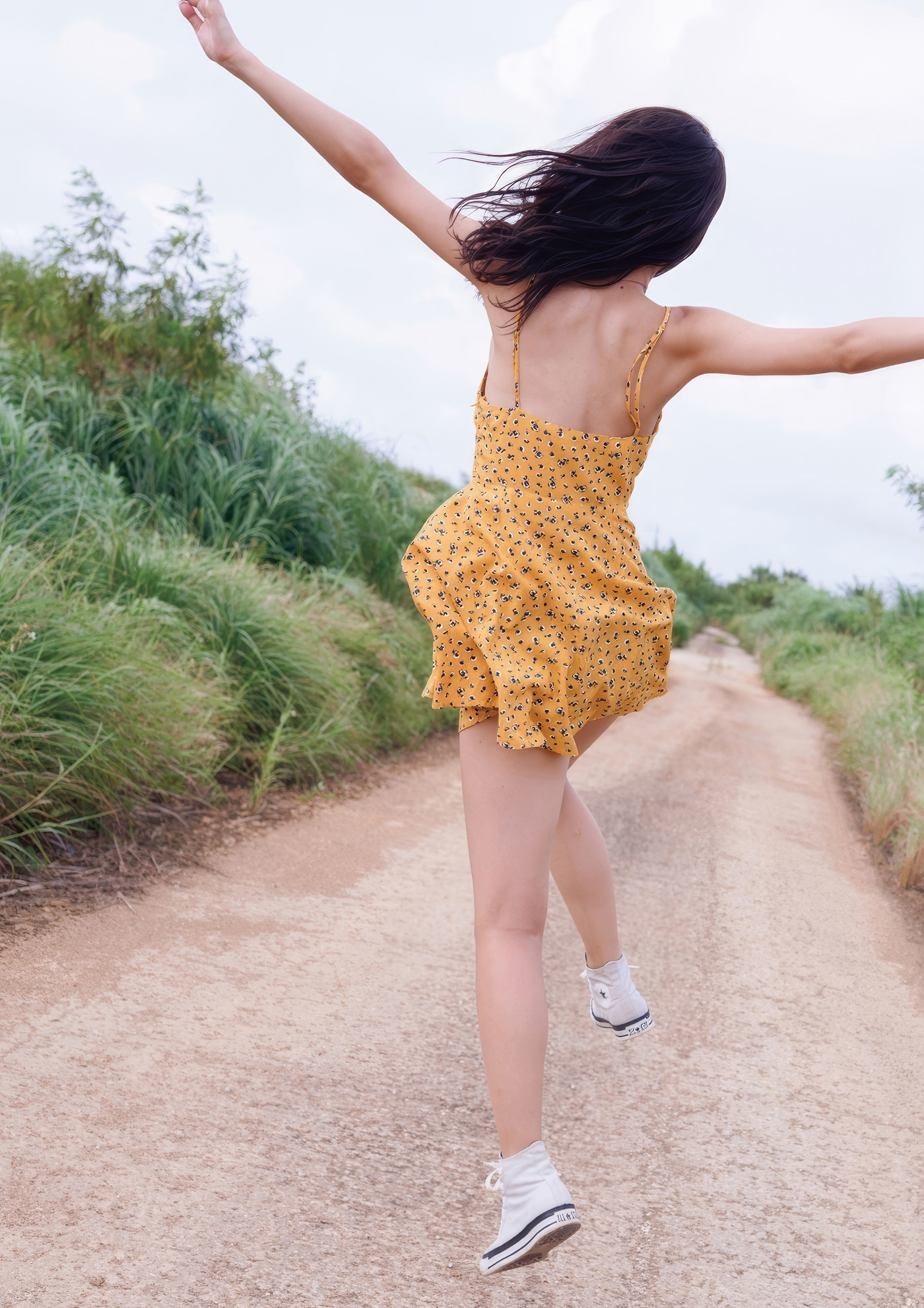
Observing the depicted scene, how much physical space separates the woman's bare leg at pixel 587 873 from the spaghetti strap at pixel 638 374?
612 millimetres

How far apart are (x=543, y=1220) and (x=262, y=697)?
3686mm

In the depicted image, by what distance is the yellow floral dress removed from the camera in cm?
165

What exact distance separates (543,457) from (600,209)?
446 millimetres

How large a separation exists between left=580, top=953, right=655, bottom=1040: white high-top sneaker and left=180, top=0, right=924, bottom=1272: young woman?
0.50 meters

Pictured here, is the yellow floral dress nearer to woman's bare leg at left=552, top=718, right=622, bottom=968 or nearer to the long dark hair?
the long dark hair

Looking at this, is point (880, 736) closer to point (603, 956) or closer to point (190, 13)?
point (603, 956)

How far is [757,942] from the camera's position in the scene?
3.77 meters

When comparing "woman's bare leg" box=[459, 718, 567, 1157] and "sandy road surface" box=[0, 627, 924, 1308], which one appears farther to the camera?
"sandy road surface" box=[0, 627, 924, 1308]

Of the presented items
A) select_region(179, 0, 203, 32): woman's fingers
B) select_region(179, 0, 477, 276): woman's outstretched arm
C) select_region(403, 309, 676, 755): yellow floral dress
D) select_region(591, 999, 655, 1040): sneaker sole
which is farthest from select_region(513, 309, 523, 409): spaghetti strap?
select_region(591, 999, 655, 1040): sneaker sole

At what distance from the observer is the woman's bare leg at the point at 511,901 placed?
1614 millimetres

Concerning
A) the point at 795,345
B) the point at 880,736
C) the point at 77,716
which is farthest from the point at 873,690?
the point at 795,345

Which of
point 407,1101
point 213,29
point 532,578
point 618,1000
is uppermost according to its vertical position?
point 213,29

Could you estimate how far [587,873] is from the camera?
2043 millimetres

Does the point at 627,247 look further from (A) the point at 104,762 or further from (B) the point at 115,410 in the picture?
(B) the point at 115,410
